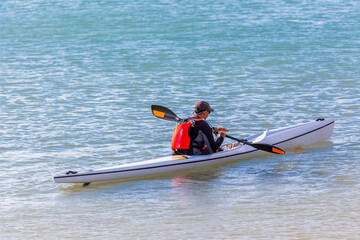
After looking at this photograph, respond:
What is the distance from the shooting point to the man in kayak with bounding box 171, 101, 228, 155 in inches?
360

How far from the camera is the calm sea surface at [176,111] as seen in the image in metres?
7.40

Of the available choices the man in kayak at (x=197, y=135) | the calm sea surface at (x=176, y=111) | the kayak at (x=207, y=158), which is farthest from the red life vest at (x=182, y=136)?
the calm sea surface at (x=176, y=111)

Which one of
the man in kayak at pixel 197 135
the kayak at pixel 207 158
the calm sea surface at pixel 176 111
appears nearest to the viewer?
the calm sea surface at pixel 176 111

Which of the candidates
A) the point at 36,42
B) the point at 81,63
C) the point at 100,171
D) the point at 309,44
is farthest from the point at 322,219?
the point at 36,42

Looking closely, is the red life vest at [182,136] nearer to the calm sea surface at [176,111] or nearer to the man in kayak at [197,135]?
the man in kayak at [197,135]

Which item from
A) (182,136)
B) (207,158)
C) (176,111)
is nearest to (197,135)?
(182,136)

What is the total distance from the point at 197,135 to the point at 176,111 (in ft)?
14.6

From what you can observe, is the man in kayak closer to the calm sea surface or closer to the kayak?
the kayak

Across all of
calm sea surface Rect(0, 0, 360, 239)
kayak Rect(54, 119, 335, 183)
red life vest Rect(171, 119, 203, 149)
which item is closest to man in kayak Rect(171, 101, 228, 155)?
red life vest Rect(171, 119, 203, 149)

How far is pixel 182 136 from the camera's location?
9.22 meters

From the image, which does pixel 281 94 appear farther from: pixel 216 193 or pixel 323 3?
pixel 323 3

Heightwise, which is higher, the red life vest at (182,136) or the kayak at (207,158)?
the red life vest at (182,136)

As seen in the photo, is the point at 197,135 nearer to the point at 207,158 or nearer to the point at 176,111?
the point at 207,158

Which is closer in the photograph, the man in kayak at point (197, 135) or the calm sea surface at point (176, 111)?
the calm sea surface at point (176, 111)
